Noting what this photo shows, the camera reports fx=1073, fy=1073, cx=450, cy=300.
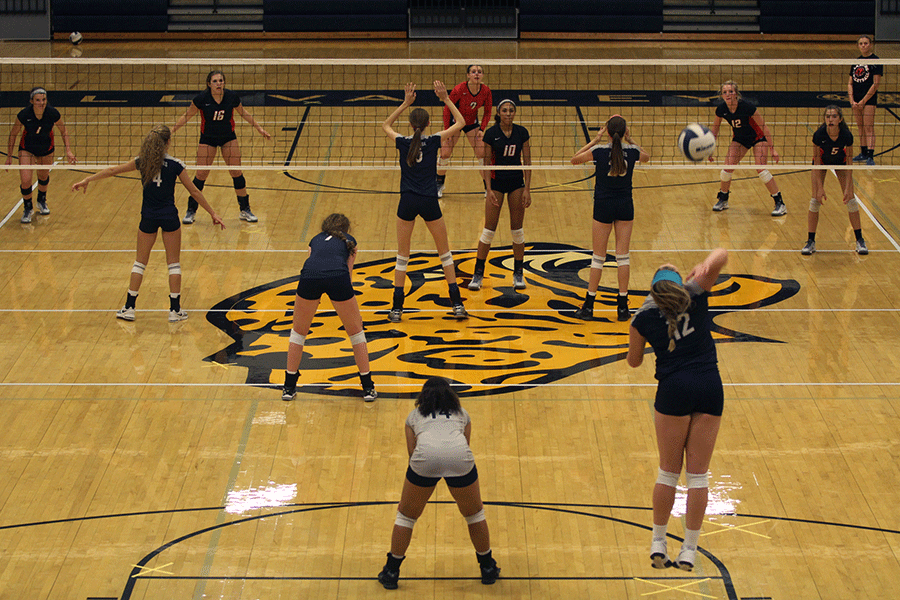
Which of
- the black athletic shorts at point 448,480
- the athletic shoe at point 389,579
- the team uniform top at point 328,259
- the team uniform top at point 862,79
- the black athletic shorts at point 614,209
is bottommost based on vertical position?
the athletic shoe at point 389,579

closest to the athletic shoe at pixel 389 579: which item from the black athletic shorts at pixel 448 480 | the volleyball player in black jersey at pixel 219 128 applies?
the black athletic shorts at pixel 448 480

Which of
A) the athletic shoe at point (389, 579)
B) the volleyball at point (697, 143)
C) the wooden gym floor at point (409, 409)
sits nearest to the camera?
the athletic shoe at point (389, 579)

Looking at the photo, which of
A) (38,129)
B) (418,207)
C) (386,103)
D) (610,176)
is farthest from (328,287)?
(386,103)

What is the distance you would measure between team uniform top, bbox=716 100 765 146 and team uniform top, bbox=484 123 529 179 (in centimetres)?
354

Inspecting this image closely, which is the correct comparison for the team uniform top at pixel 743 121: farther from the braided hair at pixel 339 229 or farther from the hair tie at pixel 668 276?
the hair tie at pixel 668 276

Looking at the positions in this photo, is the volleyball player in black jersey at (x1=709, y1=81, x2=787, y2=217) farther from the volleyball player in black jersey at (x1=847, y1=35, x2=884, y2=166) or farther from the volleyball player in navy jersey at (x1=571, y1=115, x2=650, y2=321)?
the volleyball player in navy jersey at (x1=571, y1=115, x2=650, y2=321)

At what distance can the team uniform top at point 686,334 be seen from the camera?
618 centimetres

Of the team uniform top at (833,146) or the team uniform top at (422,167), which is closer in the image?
the team uniform top at (422,167)

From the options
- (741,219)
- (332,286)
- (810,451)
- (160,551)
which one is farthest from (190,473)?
(741,219)

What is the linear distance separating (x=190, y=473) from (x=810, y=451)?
15.5 ft

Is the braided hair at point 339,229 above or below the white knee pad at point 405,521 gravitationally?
above

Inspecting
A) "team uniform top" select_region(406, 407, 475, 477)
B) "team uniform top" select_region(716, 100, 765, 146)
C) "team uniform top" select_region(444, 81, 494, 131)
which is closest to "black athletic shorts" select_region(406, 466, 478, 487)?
"team uniform top" select_region(406, 407, 475, 477)

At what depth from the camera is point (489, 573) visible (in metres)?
6.74

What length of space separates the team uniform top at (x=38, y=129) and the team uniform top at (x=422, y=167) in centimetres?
538
